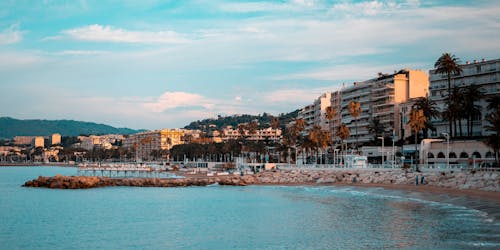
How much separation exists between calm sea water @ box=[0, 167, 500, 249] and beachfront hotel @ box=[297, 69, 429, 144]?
50.6 metres

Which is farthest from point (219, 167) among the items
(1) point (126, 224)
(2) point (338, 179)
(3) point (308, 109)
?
(1) point (126, 224)

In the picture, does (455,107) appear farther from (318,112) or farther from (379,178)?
(318,112)

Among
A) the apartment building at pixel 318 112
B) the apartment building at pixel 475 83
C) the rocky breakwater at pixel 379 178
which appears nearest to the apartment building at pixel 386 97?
the apartment building at pixel 475 83

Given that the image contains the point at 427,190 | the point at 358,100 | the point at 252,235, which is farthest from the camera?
the point at 358,100

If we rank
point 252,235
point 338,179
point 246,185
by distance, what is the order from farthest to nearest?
point 246,185 < point 338,179 < point 252,235

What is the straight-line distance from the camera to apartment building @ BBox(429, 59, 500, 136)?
87.4 m

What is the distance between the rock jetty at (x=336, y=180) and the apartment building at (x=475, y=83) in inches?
942

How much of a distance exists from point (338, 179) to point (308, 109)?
77100 mm

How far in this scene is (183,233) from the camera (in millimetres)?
35188

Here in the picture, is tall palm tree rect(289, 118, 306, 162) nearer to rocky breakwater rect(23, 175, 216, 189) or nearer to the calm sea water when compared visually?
rocky breakwater rect(23, 175, 216, 189)

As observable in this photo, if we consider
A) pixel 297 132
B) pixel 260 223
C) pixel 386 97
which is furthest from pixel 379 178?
pixel 297 132

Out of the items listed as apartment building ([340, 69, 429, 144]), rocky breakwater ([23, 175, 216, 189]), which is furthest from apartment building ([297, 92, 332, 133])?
rocky breakwater ([23, 175, 216, 189])

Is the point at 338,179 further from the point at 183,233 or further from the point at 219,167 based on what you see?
the point at 219,167

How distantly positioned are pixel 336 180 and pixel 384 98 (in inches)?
1582
